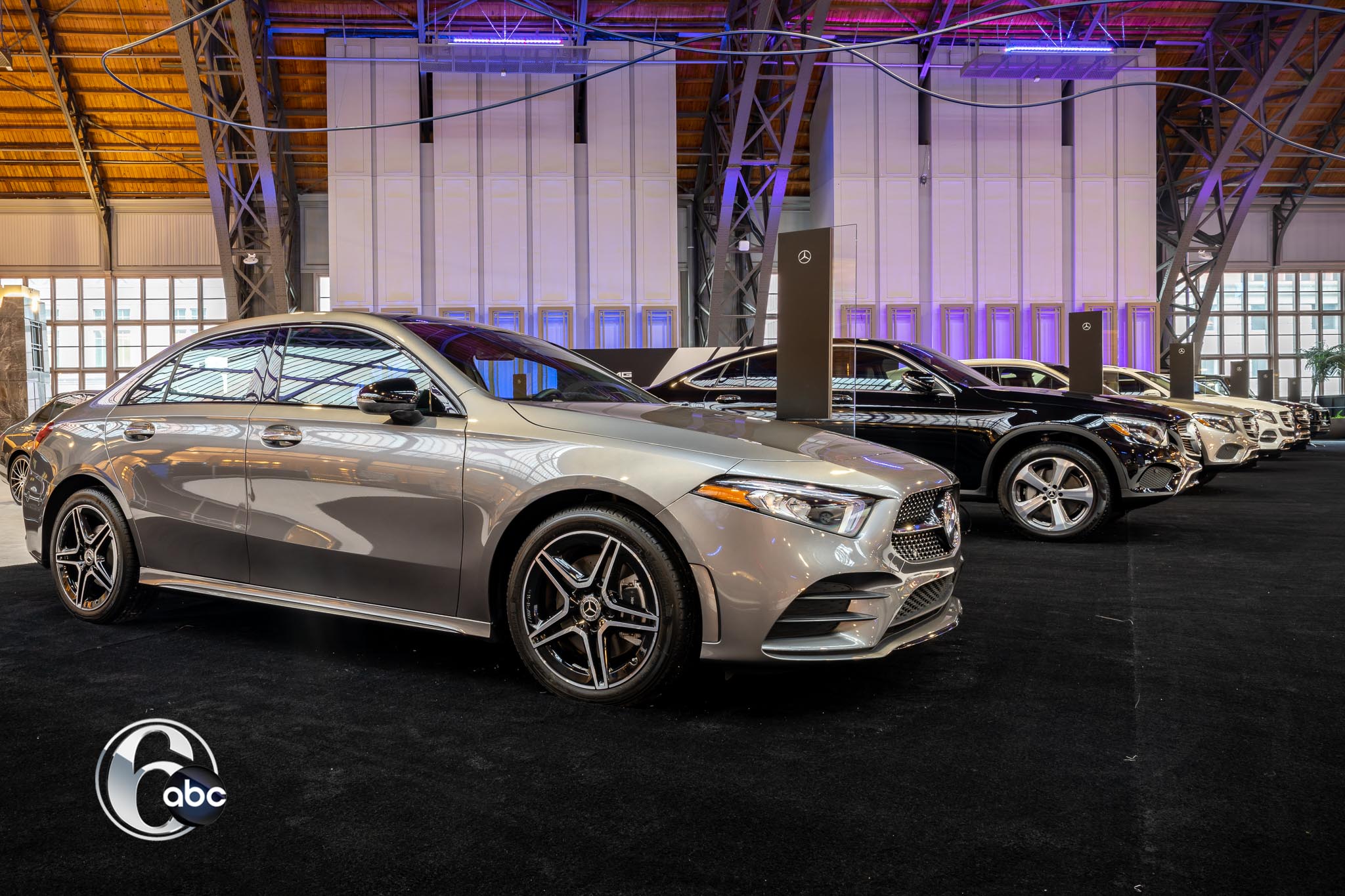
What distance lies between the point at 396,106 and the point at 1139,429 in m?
19.6

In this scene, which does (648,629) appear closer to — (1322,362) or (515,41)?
(515,41)

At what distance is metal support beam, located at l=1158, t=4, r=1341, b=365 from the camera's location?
21.4 meters

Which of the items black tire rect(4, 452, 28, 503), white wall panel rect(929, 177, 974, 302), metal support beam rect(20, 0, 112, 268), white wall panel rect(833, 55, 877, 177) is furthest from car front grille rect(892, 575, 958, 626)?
metal support beam rect(20, 0, 112, 268)

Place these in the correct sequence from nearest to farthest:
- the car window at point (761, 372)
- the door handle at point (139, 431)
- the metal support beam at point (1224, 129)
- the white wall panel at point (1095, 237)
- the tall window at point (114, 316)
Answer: the door handle at point (139, 431) → the car window at point (761, 372) → the metal support beam at point (1224, 129) → the white wall panel at point (1095, 237) → the tall window at point (114, 316)

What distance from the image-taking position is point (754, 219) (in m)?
22.7

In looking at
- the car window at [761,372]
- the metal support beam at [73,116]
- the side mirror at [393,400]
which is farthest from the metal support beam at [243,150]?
the side mirror at [393,400]

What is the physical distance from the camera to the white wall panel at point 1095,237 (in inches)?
926

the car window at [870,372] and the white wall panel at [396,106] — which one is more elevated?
the white wall panel at [396,106]

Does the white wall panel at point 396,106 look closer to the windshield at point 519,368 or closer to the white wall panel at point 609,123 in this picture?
the white wall panel at point 609,123

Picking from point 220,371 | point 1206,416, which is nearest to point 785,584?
point 220,371

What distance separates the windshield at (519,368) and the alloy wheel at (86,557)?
185 cm

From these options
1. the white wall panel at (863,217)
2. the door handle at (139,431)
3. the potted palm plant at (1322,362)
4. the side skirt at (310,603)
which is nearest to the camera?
the side skirt at (310,603)

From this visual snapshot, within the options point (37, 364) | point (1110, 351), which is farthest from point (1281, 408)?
point (37, 364)

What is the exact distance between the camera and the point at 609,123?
73.9 ft
